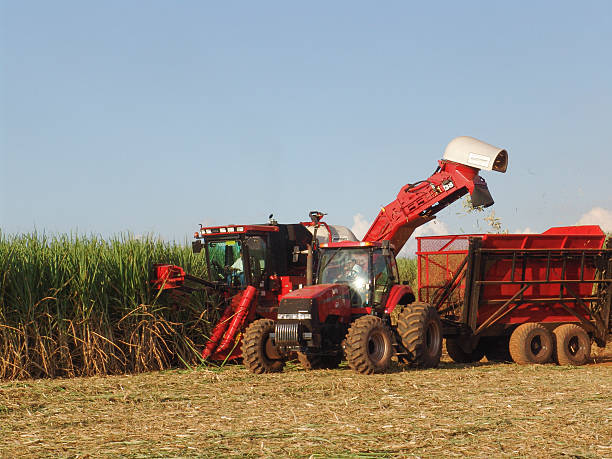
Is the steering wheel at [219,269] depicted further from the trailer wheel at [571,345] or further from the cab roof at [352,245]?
the trailer wheel at [571,345]

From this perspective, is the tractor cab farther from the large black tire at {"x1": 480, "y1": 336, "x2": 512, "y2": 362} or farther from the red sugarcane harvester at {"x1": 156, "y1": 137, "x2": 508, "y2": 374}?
the large black tire at {"x1": 480, "y1": 336, "x2": 512, "y2": 362}

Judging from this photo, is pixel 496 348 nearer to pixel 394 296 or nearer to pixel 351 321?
pixel 394 296

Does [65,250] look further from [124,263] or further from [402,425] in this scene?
[402,425]

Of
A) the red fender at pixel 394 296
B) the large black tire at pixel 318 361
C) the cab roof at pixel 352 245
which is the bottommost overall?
the large black tire at pixel 318 361

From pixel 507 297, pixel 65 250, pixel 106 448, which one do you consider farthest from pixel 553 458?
pixel 65 250

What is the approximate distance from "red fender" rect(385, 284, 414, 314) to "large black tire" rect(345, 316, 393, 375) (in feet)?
1.95

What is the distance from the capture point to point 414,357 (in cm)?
1288

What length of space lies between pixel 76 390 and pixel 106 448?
4.00 meters

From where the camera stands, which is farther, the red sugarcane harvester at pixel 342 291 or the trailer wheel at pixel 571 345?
the trailer wheel at pixel 571 345

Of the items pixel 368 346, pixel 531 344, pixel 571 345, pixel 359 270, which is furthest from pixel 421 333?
pixel 571 345

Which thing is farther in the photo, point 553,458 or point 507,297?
point 507,297

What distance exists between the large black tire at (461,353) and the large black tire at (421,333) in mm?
2058

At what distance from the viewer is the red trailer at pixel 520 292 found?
1423 cm

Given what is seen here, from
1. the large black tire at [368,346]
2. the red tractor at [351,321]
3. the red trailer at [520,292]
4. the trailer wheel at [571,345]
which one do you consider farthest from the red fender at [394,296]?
the trailer wheel at [571,345]
